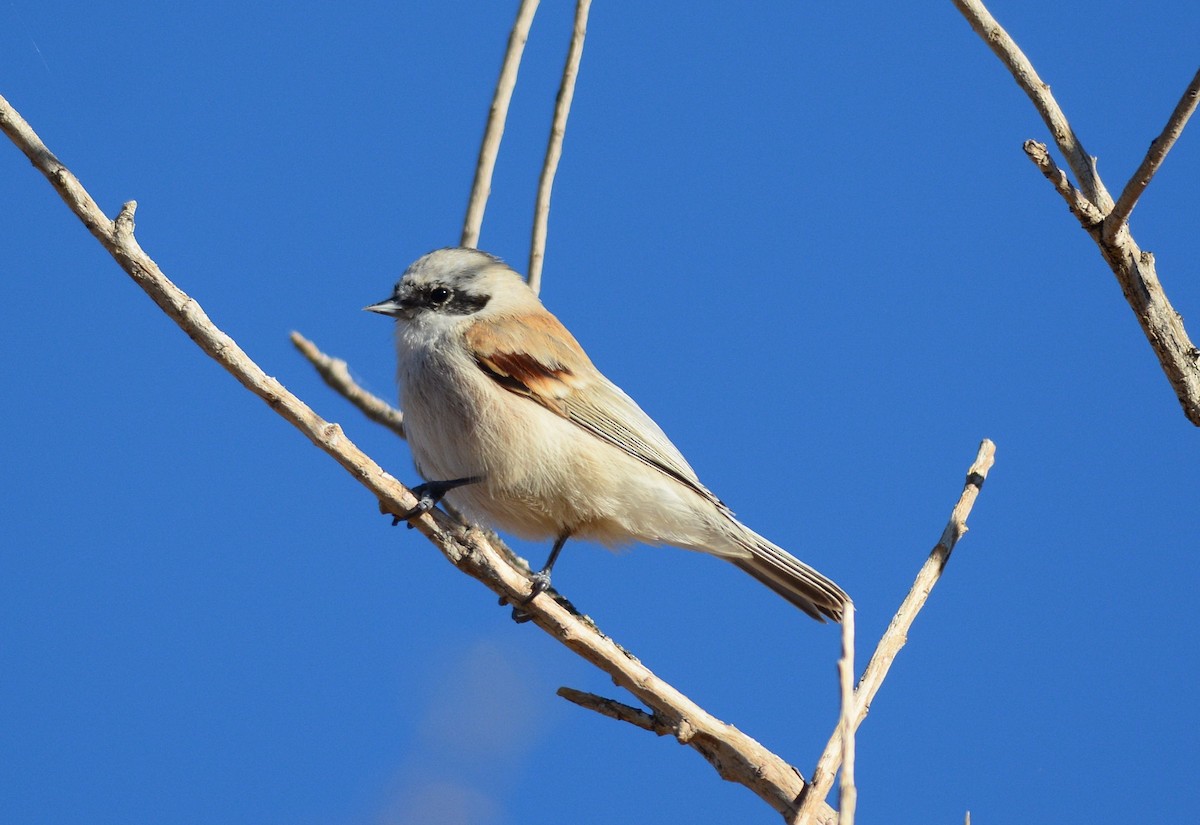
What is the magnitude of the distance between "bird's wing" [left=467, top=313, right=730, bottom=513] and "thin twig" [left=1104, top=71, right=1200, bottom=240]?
6.64 ft

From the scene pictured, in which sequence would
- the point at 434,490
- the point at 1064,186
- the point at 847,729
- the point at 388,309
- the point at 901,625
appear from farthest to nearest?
the point at 388,309, the point at 434,490, the point at 901,625, the point at 1064,186, the point at 847,729

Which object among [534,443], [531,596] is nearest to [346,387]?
[534,443]

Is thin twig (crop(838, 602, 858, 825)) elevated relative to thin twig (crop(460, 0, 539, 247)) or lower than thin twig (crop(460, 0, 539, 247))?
lower

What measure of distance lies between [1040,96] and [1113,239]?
17.7 inches

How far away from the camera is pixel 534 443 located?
439 centimetres

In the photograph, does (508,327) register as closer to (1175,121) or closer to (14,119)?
(14,119)

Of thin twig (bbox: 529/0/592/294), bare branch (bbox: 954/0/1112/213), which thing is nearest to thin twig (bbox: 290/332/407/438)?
thin twig (bbox: 529/0/592/294)

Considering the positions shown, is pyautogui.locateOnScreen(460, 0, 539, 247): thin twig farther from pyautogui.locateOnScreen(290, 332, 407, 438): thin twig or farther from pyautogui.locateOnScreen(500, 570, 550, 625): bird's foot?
pyautogui.locateOnScreen(500, 570, 550, 625): bird's foot

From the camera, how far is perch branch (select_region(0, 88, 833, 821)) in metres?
3.22

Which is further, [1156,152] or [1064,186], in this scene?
[1064,186]

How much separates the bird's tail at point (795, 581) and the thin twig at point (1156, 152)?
189cm

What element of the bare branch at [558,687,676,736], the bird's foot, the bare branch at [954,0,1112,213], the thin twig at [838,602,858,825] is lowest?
the thin twig at [838,602,858,825]

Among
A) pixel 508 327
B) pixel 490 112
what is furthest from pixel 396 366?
pixel 490 112

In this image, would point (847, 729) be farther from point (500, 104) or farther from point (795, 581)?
point (500, 104)
